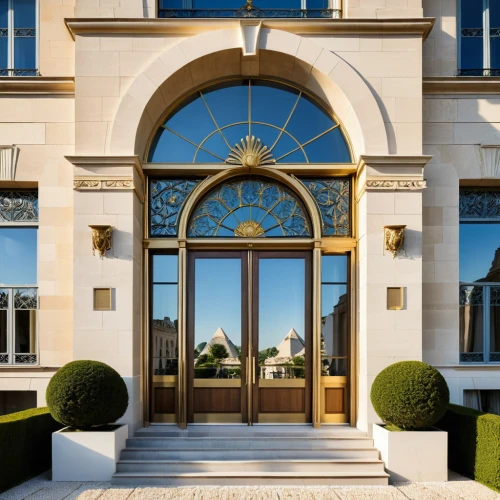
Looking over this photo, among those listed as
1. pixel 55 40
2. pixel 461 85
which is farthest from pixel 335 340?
pixel 55 40

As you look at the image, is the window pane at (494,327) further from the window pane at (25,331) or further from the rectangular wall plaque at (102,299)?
the window pane at (25,331)

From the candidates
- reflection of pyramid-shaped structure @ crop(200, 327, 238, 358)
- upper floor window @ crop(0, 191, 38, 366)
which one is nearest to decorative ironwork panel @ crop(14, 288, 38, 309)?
upper floor window @ crop(0, 191, 38, 366)

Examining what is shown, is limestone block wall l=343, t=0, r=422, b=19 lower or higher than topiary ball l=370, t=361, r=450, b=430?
higher

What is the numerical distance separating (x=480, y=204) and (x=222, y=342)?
5257 mm

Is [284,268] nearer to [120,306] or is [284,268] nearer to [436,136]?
[120,306]

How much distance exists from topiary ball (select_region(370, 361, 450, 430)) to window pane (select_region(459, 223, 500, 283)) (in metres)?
2.82

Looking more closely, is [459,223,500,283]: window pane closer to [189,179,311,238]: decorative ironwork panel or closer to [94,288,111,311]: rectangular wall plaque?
[189,179,311,238]: decorative ironwork panel

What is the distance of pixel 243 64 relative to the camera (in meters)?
9.94

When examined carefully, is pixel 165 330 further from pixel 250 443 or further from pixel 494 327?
pixel 494 327

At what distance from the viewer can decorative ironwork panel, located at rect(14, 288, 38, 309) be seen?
10.2m

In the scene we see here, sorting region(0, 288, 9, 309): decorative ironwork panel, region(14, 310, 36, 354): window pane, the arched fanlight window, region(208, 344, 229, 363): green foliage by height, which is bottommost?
region(208, 344, 229, 363): green foliage

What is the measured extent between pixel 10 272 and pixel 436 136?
791cm

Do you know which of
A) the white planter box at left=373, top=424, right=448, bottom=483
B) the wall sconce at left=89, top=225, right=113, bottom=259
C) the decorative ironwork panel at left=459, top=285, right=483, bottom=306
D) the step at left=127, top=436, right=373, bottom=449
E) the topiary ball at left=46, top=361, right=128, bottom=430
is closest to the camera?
the topiary ball at left=46, top=361, right=128, bottom=430

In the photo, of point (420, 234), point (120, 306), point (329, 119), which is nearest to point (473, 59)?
point (329, 119)
